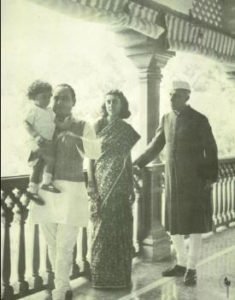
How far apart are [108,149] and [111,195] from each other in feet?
1.14

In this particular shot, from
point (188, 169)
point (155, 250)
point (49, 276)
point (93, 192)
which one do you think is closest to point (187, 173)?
point (188, 169)

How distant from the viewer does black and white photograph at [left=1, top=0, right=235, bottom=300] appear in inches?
126

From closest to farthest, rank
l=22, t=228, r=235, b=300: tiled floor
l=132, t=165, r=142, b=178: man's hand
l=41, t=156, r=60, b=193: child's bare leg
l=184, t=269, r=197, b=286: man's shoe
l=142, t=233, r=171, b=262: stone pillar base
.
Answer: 1. l=41, t=156, r=60, b=193: child's bare leg
2. l=22, t=228, r=235, b=300: tiled floor
3. l=184, t=269, r=197, b=286: man's shoe
4. l=132, t=165, r=142, b=178: man's hand
5. l=142, t=233, r=171, b=262: stone pillar base

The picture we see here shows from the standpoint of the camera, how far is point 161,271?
421cm

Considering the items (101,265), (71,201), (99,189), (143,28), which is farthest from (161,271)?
(143,28)

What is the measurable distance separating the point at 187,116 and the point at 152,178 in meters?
0.89

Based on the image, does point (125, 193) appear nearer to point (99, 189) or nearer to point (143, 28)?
point (99, 189)

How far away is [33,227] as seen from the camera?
3666 millimetres

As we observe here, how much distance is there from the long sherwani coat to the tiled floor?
0.41 metres

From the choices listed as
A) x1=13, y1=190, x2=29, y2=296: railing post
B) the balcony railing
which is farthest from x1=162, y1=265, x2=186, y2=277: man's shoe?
x1=13, y1=190, x2=29, y2=296: railing post

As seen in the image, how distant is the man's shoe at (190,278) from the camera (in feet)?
12.7

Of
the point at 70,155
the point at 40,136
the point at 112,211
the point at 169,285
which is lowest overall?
the point at 169,285

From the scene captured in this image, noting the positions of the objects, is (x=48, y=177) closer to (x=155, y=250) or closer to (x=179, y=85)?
(x=179, y=85)

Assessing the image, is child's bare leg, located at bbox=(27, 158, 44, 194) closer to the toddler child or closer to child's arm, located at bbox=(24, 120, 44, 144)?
the toddler child
